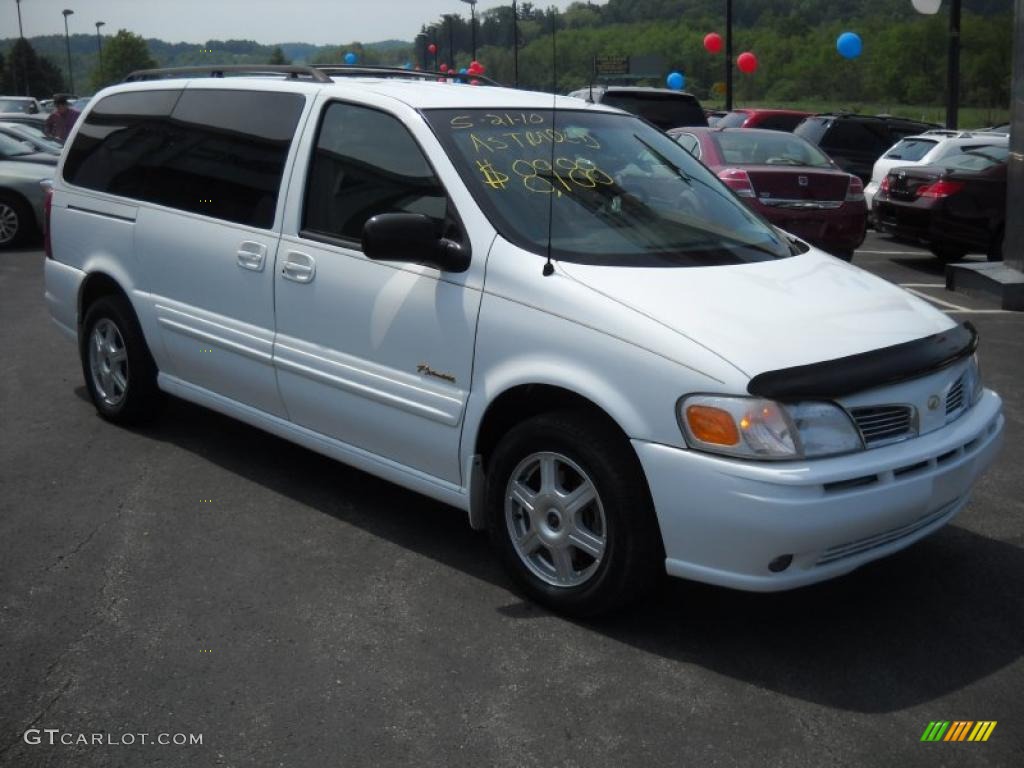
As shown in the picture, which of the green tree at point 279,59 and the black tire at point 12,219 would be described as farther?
the black tire at point 12,219

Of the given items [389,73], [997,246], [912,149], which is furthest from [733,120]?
[389,73]

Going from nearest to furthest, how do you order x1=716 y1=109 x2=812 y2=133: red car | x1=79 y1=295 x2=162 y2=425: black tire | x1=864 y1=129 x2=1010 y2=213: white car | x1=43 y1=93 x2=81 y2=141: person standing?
1. x1=79 y1=295 x2=162 y2=425: black tire
2. x1=864 y1=129 x2=1010 y2=213: white car
3. x1=43 y1=93 x2=81 y2=141: person standing
4. x1=716 y1=109 x2=812 y2=133: red car

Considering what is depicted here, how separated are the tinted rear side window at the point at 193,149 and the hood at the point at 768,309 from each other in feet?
5.67

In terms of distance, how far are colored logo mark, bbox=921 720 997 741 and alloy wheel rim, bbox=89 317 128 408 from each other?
4.33 metres

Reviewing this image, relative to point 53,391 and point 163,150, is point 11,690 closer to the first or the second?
point 163,150

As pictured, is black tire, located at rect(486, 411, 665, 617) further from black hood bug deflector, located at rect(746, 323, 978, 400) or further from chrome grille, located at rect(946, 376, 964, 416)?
chrome grille, located at rect(946, 376, 964, 416)

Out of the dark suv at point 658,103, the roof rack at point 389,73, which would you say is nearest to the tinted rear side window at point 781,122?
the dark suv at point 658,103

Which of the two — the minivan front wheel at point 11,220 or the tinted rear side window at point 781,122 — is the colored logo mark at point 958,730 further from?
the tinted rear side window at point 781,122

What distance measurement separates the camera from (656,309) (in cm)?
386

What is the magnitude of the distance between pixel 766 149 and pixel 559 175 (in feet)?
27.6

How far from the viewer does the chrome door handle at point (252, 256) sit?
200 inches

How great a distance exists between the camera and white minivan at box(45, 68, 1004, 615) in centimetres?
365

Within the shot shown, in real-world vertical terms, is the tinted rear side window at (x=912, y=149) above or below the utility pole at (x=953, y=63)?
below

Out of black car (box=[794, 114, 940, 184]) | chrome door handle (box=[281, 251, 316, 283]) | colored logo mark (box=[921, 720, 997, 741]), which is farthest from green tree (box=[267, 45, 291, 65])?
black car (box=[794, 114, 940, 184])
